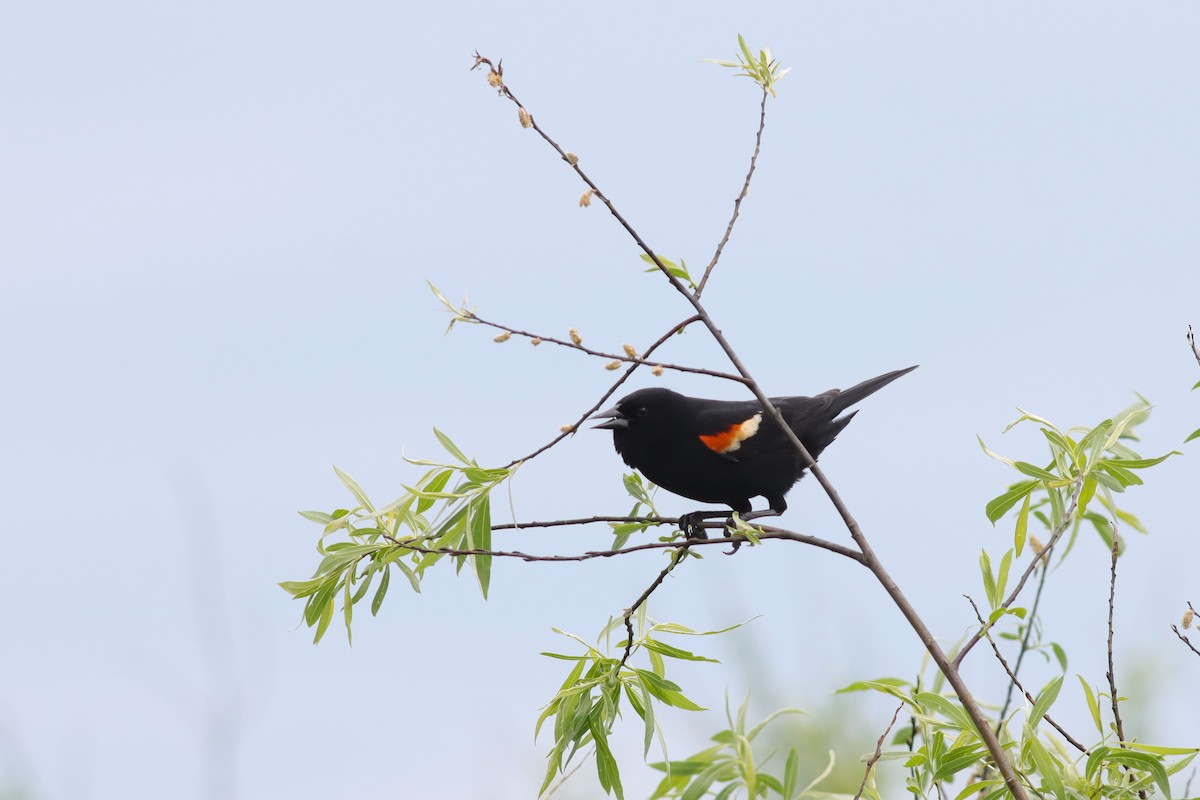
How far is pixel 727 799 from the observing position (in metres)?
3.12

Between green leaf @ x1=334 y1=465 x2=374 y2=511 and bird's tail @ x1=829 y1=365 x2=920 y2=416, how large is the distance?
91.7 inches

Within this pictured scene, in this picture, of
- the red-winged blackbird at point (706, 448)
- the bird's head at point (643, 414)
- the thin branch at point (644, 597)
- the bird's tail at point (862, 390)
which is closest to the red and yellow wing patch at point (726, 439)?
the red-winged blackbird at point (706, 448)

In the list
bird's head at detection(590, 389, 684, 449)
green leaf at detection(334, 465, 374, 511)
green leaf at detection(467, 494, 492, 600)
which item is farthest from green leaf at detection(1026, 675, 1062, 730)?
bird's head at detection(590, 389, 684, 449)

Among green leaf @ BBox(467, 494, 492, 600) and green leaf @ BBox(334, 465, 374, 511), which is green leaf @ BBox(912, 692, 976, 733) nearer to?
green leaf @ BBox(467, 494, 492, 600)

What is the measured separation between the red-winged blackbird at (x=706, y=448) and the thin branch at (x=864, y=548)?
1451 millimetres

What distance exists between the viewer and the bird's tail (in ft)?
14.9

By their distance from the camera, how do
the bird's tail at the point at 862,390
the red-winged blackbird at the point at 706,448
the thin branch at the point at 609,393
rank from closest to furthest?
1. the thin branch at the point at 609,393
2. the red-winged blackbird at the point at 706,448
3. the bird's tail at the point at 862,390

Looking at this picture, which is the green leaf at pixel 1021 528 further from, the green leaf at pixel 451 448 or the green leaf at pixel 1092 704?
the green leaf at pixel 451 448

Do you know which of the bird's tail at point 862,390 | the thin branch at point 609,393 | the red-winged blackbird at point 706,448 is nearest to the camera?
the thin branch at point 609,393

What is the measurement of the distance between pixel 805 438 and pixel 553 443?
83.1 inches

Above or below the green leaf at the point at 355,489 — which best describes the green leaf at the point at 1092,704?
below

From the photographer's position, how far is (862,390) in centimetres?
459

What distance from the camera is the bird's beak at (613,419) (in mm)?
4305

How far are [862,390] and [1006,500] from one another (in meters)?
1.63
